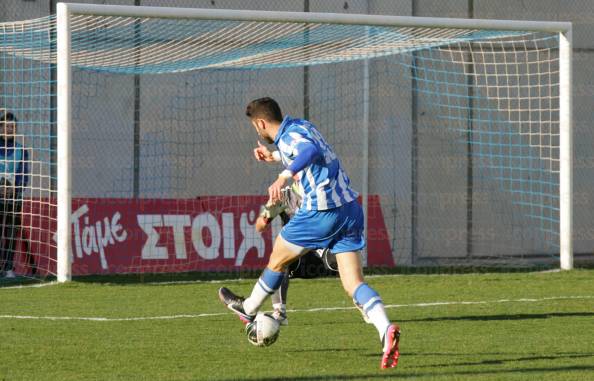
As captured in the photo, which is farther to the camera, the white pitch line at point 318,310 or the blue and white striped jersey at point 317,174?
the white pitch line at point 318,310

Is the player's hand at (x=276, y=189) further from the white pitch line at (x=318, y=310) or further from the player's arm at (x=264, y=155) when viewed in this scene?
the white pitch line at (x=318, y=310)

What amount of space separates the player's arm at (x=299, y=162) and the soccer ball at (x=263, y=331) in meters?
1.00

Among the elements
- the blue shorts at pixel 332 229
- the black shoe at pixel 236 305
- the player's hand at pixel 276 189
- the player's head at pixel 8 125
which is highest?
the player's head at pixel 8 125

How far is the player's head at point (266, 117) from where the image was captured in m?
8.52

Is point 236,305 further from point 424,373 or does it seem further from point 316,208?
point 424,373

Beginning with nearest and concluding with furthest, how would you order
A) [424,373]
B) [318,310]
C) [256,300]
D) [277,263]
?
[424,373]
[277,263]
[256,300]
[318,310]

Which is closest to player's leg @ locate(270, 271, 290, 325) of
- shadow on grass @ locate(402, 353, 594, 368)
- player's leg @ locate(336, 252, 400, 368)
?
shadow on grass @ locate(402, 353, 594, 368)

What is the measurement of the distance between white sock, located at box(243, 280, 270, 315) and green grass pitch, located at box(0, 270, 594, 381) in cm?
29

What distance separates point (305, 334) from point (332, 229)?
1.76 meters

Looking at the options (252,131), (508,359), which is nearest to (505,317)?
(508,359)

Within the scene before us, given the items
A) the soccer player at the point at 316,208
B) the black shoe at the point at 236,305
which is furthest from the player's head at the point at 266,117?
the black shoe at the point at 236,305

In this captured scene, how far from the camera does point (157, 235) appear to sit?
16.5 m

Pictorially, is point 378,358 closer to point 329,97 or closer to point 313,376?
point 313,376

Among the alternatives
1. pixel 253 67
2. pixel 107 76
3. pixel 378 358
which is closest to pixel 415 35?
pixel 253 67
